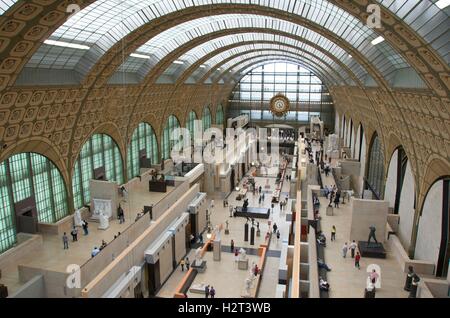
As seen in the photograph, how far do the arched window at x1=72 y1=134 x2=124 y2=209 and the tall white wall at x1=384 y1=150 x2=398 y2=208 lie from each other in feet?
71.5

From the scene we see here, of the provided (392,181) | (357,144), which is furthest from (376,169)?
(357,144)

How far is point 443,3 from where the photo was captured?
11.2 metres

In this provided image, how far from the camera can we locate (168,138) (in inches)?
1779

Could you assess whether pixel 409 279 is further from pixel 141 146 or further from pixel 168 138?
pixel 168 138

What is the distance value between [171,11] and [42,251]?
51.6ft

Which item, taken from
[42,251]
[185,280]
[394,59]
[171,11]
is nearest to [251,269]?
[185,280]

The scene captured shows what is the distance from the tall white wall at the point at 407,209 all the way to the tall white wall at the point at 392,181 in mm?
1567

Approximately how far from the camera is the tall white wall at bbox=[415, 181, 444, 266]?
58.4 feet

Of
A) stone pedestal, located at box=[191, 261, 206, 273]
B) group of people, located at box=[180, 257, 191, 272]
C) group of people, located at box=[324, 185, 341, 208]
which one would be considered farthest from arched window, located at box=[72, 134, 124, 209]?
group of people, located at box=[324, 185, 341, 208]

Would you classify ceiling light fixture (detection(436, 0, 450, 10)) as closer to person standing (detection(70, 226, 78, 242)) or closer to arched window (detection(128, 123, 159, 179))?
person standing (detection(70, 226, 78, 242))

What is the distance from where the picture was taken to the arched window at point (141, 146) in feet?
118

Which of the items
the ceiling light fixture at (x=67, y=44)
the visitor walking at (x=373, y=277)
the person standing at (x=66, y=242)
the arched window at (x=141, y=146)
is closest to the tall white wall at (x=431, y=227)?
the visitor walking at (x=373, y=277)
